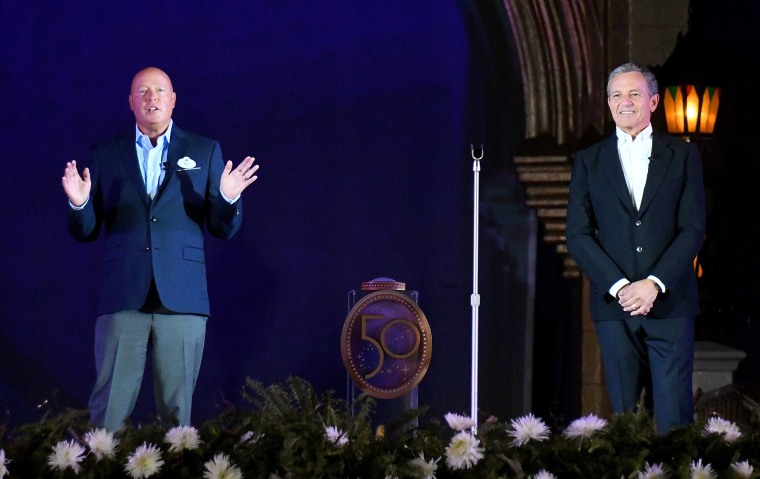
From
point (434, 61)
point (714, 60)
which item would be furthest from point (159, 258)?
point (714, 60)

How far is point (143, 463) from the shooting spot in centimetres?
254

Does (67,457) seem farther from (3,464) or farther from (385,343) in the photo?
(385,343)

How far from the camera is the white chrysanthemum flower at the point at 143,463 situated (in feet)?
8.32

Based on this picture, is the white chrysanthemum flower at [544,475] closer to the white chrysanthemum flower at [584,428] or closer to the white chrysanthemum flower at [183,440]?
the white chrysanthemum flower at [584,428]

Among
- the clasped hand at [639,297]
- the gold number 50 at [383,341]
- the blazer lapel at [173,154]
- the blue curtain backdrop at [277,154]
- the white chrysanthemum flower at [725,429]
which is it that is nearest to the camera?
the white chrysanthemum flower at [725,429]

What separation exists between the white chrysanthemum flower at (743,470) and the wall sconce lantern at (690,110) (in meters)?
3.36

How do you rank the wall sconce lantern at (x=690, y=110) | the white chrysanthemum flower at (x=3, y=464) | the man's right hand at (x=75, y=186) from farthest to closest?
1. the wall sconce lantern at (x=690, y=110)
2. the man's right hand at (x=75, y=186)
3. the white chrysanthemum flower at (x=3, y=464)

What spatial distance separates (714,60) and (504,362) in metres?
1.74

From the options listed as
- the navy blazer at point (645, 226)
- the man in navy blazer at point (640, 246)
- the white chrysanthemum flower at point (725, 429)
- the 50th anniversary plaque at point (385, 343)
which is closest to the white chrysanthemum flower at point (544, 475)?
the white chrysanthemum flower at point (725, 429)

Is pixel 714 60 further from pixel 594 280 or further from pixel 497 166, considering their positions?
pixel 594 280

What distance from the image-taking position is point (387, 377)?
5.11 metres

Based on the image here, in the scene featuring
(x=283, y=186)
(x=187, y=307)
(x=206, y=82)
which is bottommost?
(x=187, y=307)


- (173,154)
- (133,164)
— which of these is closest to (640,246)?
(173,154)

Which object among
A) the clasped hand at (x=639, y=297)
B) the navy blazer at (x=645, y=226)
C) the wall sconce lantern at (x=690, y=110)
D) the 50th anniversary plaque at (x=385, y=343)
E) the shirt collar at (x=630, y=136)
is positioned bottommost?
the 50th anniversary plaque at (x=385, y=343)
